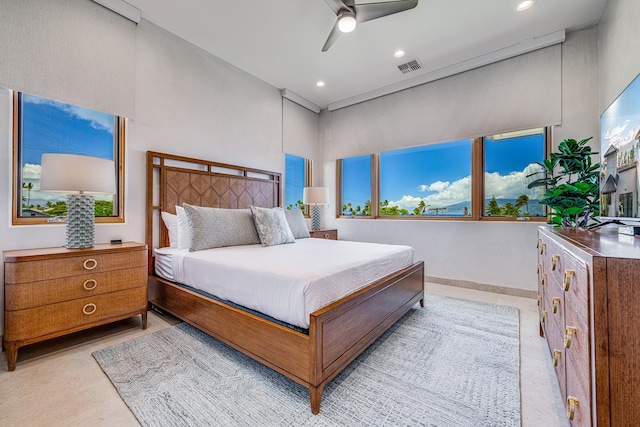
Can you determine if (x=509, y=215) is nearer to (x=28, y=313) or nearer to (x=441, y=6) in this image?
(x=441, y=6)

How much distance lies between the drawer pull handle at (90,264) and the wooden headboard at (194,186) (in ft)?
2.47

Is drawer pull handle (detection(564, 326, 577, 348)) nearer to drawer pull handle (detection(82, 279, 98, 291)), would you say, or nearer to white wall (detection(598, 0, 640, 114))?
white wall (detection(598, 0, 640, 114))

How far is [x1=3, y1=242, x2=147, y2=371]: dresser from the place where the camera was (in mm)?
1793

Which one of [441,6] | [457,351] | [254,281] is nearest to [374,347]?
[457,351]

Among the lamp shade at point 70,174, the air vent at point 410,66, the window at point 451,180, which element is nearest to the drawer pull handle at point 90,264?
the lamp shade at point 70,174

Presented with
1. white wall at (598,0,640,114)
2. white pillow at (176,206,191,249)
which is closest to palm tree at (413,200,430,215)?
white wall at (598,0,640,114)

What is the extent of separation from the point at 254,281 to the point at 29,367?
164cm

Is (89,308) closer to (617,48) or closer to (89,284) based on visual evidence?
(89,284)

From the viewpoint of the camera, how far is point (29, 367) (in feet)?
5.99

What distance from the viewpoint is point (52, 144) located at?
2410 mm

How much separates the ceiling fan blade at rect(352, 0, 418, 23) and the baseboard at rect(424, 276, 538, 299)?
3304 mm

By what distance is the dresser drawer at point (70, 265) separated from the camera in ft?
5.90

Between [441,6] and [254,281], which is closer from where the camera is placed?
[254,281]

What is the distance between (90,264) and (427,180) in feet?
13.8
